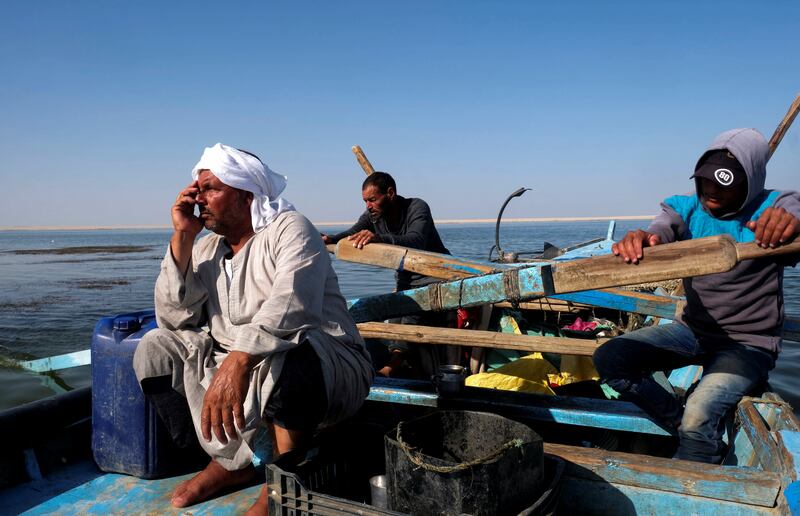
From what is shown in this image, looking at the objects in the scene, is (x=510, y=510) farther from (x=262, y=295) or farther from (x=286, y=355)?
(x=262, y=295)

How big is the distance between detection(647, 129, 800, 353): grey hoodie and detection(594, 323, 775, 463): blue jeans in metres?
0.08

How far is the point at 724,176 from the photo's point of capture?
2297mm

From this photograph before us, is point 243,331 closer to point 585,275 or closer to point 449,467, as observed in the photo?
point 449,467

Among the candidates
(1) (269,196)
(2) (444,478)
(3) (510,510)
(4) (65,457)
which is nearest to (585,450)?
(3) (510,510)

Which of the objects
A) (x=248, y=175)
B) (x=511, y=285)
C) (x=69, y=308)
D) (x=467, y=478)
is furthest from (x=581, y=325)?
(x=69, y=308)

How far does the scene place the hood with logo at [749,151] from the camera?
7.46 ft

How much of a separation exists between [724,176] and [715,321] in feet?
2.28

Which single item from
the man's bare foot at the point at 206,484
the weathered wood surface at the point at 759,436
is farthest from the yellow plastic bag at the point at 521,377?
the man's bare foot at the point at 206,484

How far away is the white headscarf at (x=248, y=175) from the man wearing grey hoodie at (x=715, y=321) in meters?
1.56

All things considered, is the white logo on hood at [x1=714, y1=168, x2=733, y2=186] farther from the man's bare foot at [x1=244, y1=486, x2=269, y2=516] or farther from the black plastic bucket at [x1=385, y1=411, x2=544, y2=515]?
the man's bare foot at [x1=244, y1=486, x2=269, y2=516]

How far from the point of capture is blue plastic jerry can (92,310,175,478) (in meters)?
2.39

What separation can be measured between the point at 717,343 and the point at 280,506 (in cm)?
210

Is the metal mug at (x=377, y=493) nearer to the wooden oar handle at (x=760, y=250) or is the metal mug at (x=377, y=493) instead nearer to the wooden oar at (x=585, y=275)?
the wooden oar at (x=585, y=275)

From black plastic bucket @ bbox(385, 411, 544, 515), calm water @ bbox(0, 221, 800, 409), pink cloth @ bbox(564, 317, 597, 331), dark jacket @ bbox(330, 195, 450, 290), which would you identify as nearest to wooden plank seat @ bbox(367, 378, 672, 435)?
black plastic bucket @ bbox(385, 411, 544, 515)
